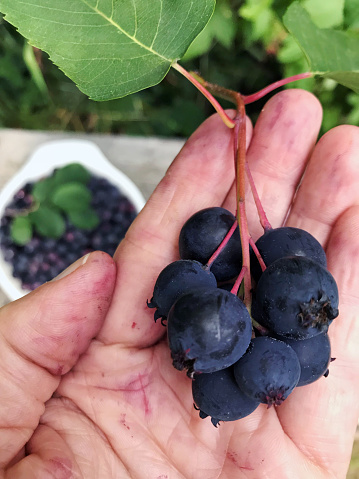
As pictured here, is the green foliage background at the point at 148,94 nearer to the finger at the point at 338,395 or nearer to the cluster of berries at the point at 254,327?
the finger at the point at 338,395

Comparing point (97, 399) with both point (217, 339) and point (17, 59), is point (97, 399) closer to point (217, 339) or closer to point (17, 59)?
point (217, 339)

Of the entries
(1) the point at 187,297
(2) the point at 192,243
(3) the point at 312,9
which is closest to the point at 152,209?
(2) the point at 192,243

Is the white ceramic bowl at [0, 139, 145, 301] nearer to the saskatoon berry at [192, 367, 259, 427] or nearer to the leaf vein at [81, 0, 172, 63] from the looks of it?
the leaf vein at [81, 0, 172, 63]

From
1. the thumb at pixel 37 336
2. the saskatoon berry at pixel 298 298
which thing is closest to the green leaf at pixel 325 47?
the saskatoon berry at pixel 298 298

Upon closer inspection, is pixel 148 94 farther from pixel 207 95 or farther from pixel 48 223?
pixel 207 95

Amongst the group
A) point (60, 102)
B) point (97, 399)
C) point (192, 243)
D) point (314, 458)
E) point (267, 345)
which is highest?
point (60, 102)

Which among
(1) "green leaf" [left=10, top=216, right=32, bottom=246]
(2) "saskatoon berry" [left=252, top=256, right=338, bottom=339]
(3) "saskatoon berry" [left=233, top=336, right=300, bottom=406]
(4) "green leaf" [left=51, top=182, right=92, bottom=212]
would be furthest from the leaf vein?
(1) "green leaf" [left=10, top=216, right=32, bottom=246]

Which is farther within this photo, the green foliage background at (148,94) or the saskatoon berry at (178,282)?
the green foliage background at (148,94)
